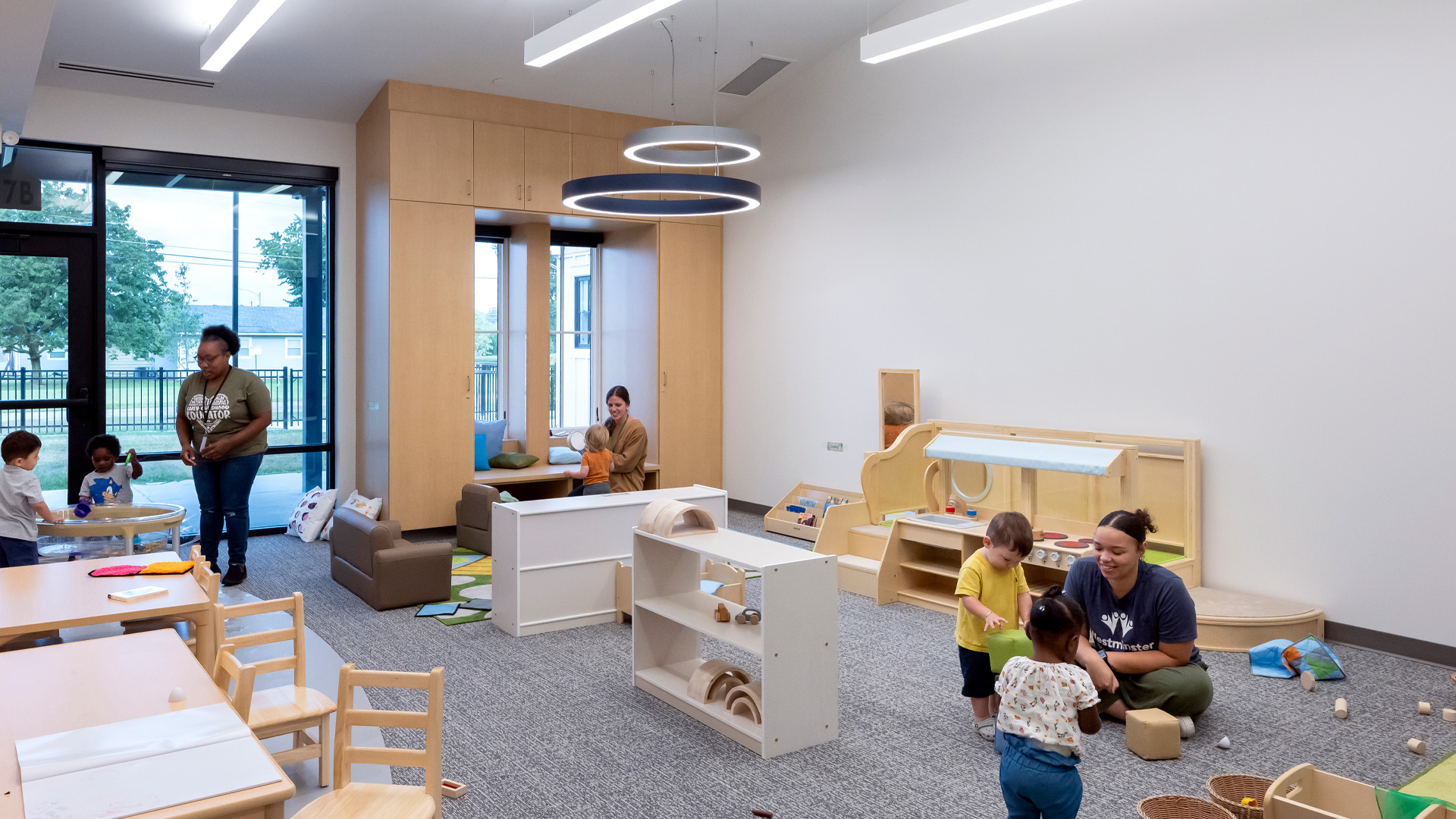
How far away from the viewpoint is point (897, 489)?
7402 millimetres

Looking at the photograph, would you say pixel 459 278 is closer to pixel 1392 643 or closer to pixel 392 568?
pixel 392 568

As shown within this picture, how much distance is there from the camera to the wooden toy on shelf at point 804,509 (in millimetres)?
8484

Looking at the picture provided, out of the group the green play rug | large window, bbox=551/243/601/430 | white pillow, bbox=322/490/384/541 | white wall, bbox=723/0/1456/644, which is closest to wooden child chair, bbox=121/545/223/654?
the green play rug

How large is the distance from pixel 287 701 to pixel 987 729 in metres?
2.80

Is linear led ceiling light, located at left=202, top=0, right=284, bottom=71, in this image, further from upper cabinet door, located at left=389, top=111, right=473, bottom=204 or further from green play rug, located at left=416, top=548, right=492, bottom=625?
green play rug, located at left=416, top=548, right=492, bottom=625

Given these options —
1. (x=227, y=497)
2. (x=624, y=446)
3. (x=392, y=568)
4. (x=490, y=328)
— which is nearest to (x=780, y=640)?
(x=392, y=568)

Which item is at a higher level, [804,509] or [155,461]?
[155,461]

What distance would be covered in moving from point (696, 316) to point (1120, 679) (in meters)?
6.52

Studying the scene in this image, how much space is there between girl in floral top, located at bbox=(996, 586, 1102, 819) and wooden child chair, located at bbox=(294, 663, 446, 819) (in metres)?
1.60

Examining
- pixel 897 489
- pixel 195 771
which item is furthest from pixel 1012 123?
pixel 195 771

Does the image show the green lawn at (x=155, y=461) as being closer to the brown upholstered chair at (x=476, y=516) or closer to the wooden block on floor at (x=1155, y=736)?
the brown upholstered chair at (x=476, y=516)

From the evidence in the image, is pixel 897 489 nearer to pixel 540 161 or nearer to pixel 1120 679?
pixel 1120 679

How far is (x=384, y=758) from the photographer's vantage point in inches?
108

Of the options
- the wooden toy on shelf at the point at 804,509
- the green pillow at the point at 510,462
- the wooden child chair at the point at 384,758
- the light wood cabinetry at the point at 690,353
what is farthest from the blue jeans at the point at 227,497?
the wooden child chair at the point at 384,758
